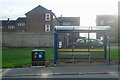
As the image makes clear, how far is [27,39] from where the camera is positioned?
141ft

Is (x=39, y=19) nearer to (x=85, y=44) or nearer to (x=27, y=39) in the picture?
(x=27, y=39)

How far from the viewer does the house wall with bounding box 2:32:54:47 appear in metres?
42.2

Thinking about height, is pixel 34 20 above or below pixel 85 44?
above

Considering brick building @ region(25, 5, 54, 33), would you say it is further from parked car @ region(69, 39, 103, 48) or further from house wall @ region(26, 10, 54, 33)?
parked car @ region(69, 39, 103, 48)

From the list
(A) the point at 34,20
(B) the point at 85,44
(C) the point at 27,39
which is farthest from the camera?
(A) the point at 34,20

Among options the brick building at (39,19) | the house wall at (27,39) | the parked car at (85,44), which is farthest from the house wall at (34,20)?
the parked car at (85,44)

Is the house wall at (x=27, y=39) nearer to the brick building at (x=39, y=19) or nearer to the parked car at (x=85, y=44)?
the brick building at (x=39, y=19)

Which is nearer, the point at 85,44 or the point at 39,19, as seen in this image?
the point at 85,44

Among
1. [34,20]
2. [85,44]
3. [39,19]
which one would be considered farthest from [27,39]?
[85,44]

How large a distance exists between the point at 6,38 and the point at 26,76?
29.8 m

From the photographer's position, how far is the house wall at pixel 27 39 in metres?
42.2

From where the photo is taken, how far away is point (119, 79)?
12984 millimetres

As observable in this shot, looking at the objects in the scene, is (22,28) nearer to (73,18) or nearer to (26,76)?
(73,18)

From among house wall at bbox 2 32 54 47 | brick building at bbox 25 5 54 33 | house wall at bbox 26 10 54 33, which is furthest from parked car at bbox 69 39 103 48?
house wall at bbox 26 10 54 33
